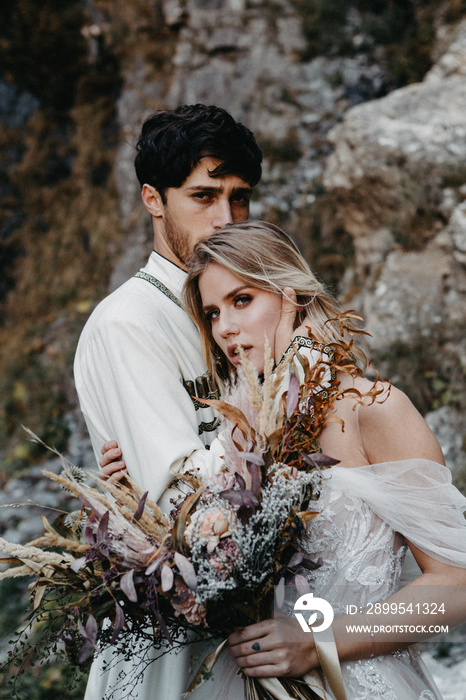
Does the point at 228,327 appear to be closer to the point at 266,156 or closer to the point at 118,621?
the point at 118,621

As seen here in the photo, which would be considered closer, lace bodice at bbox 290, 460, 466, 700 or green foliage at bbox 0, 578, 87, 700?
lace bodice at bbox 290, 460, 466, 700

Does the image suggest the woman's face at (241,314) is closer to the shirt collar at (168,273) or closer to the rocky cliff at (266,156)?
the shirt collar at (168,273)

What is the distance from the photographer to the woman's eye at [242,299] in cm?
235

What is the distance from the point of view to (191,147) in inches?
108

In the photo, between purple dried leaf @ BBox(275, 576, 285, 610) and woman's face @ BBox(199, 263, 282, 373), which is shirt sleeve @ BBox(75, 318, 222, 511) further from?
purple dried leaf @ BBox(275, 576, 285, 610)

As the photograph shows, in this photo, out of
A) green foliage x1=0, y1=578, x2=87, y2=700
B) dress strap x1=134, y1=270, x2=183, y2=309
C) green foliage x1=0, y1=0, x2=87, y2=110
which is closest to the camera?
dress strap x1=134, y1=270, x2=183, y2=309

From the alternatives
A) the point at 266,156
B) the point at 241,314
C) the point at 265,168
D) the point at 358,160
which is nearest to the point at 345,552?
the point at 241,314

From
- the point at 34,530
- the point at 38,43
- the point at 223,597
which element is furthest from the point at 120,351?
the point at 38,43

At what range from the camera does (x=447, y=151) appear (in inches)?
232

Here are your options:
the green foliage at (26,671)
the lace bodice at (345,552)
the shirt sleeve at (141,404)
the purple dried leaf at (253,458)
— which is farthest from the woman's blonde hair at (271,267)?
the green foliage at (26,671)

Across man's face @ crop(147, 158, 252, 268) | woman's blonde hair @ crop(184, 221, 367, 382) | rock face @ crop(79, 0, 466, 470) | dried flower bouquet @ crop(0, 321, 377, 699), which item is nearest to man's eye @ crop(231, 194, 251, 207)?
man's face @ crop(147, 158, 252, 268)

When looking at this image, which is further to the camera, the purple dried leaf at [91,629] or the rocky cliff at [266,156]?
the rocky cliff at [266,156]

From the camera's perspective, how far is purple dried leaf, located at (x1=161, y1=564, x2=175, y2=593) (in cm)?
157

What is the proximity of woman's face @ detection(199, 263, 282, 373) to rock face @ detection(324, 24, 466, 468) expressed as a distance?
313 cm
